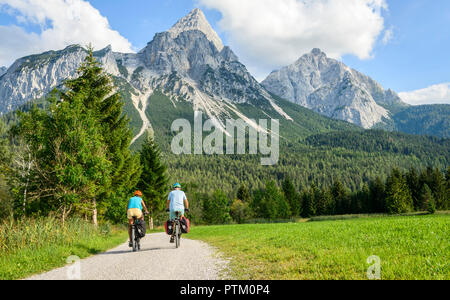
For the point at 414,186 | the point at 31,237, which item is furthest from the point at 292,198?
the point at 31,237

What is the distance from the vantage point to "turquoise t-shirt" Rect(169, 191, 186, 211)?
12180 mm

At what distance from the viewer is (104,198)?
70.4ft

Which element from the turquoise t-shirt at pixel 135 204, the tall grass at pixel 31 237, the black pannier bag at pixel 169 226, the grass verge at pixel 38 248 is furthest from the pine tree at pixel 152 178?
the black pannier bag at pixel 169 226

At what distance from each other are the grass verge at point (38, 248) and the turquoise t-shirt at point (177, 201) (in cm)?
405

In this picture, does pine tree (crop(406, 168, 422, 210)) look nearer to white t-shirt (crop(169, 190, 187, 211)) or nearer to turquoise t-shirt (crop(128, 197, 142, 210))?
white t-shirt (crop(169, 190, 187, 211))

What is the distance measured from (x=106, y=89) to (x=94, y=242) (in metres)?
14.0

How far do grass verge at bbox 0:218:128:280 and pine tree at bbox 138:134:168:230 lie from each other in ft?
83.6

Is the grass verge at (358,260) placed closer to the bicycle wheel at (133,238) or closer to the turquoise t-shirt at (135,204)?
the bicycle wheel at (133,238)

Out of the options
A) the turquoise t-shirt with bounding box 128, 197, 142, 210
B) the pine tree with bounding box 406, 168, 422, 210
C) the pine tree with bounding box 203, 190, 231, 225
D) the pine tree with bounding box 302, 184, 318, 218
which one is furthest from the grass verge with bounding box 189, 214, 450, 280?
the pine tree with bounding box 302, 184, 318, 218

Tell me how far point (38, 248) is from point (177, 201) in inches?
221

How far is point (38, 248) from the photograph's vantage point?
10062 millimetres
